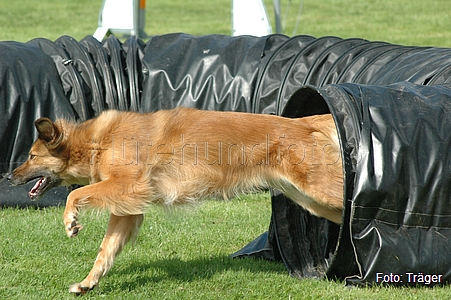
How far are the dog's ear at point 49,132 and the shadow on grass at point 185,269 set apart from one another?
3.69 ft

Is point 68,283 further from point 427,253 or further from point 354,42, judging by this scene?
point 354,42

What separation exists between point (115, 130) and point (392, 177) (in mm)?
2141

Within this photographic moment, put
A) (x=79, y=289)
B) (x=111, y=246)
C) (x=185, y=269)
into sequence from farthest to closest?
(x=185, y=269)
(x=111, y=246)
(x=79, y=289)

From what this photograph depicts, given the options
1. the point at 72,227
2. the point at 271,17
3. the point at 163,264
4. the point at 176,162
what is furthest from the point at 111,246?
the point at 271,17

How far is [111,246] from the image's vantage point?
4.76 m

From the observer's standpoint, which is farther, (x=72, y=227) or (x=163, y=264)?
(x=163, y=264)

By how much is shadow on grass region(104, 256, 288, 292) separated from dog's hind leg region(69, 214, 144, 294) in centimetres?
20

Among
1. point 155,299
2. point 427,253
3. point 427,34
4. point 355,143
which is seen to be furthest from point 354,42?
point 427,34

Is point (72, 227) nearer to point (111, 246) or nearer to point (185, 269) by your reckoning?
point (111, 246)

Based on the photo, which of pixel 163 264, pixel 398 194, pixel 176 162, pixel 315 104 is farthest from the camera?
pixel 315 104

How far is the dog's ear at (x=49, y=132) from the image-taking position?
4801 mm

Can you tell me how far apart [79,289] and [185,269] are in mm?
907

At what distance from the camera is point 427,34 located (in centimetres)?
1742

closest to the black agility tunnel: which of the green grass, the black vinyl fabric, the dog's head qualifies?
the black vinyl fabric
